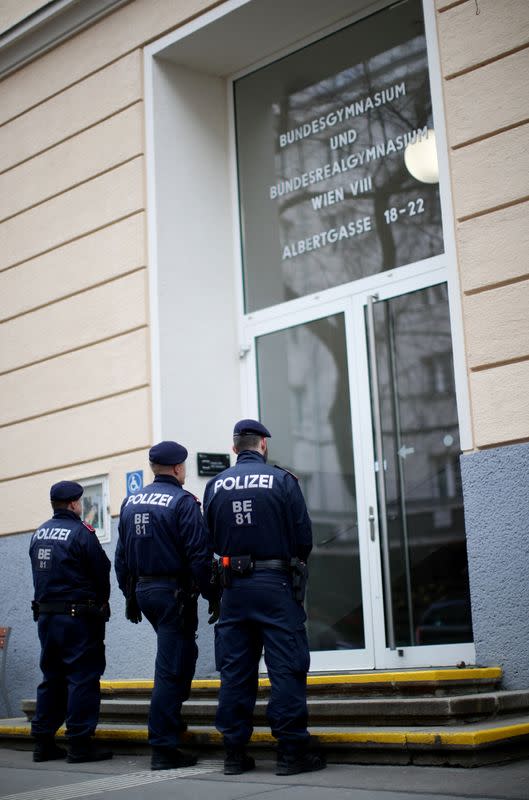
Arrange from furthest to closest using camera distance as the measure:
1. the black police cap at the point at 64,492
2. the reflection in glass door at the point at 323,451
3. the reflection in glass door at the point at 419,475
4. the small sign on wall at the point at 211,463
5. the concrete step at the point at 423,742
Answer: the small sign on wall at the point at 211,463 → the reflection in glass door at the point at 323,451 → the reflection in glass door at the point at 419,475 → the black police cap at the point at 64,492 → the concrete step at the point at 423,742

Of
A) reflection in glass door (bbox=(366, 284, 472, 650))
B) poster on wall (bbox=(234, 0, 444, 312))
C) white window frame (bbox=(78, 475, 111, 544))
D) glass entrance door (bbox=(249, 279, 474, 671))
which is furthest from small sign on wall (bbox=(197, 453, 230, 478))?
reflection in glass door (bbox=(366, 284, 472, 650))

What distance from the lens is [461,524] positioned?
23.9ft

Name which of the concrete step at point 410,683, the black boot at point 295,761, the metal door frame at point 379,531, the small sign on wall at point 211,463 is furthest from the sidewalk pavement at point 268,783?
the small sign on wall at point 211,463

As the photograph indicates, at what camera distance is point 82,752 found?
6.63 m

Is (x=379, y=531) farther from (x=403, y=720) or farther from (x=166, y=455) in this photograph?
(x=403, y=720)

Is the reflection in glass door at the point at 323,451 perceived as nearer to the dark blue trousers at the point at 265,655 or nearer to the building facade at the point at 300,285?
the building facade at the point at 300,285

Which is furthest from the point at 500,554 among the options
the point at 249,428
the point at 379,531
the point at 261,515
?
the point at 249,428

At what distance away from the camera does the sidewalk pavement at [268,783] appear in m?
4.64

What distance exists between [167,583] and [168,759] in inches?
39.2

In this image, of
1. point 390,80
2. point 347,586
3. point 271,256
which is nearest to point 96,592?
point 347,586

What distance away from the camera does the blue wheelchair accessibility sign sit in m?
8.52

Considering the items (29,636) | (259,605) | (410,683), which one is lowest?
(410,683)

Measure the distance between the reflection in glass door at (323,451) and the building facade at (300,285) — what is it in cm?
2

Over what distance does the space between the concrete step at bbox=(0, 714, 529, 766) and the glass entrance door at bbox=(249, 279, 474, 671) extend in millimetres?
1508
